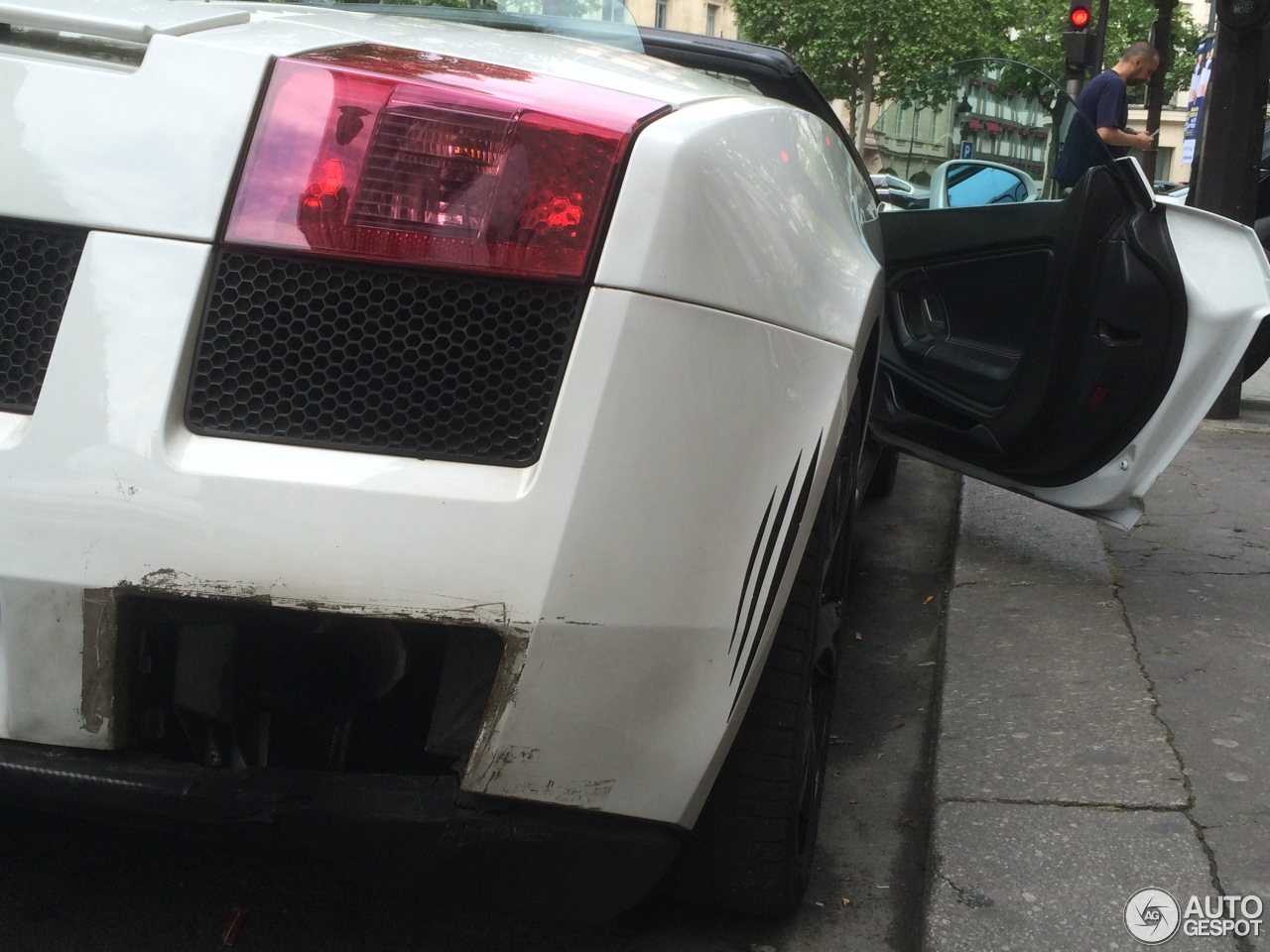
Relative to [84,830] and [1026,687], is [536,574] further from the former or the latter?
[1026,687]

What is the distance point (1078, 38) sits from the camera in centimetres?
1453

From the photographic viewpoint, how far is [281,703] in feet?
5.37

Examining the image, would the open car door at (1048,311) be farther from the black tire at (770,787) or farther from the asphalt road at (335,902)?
the black tire at (770,787)

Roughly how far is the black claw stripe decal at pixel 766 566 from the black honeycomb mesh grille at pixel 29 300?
86cm

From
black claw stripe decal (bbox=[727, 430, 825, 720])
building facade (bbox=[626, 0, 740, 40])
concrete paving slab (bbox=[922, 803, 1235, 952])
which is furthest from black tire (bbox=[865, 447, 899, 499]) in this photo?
building facade (bbox=[626, 0, 740, 40])

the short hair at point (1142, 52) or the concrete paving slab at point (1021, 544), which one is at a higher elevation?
the short hair at point (1142, 52)

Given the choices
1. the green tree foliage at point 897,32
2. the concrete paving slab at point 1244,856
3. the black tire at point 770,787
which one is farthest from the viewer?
the green tree foliage at point 897,32

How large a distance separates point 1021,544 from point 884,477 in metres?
0.88

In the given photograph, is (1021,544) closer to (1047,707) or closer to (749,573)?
(1047,707)

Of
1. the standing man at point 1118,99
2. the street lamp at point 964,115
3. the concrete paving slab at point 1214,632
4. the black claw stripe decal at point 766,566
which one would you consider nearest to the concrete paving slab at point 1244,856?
the concrete paving slab at point 1214,632

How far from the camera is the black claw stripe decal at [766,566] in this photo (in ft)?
5.40

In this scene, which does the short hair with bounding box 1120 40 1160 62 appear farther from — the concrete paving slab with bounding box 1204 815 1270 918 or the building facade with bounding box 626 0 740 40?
the building facade with bounding box 626 0 740 40

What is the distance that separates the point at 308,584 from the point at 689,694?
1.57 feet

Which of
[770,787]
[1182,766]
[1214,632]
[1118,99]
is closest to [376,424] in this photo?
[770,787]
